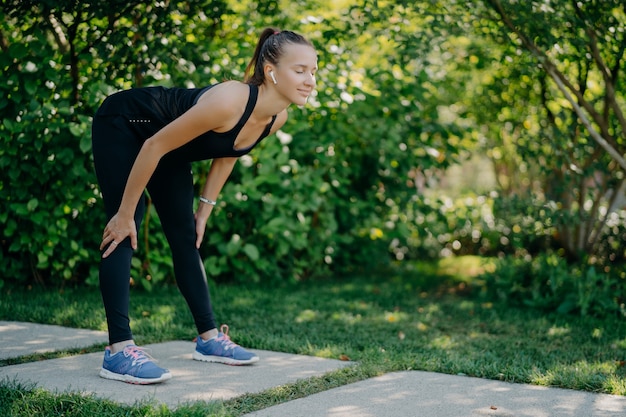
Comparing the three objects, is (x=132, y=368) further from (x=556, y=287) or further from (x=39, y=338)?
(x=556, y=287)

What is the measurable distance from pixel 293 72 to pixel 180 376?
1.28 m

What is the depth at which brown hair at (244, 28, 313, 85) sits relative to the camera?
295cm

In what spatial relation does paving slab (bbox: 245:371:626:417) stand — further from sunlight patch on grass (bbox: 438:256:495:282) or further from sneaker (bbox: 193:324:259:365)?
sunlight patch on grass (bbox: 438:256:495:282)

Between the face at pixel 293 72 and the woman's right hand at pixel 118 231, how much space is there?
78cm

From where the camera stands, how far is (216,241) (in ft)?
18.1

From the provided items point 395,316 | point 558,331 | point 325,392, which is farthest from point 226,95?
point 558,331

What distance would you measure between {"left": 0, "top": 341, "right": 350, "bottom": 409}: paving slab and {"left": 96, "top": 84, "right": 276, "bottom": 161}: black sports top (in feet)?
2.90

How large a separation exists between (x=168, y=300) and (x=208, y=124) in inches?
94.2

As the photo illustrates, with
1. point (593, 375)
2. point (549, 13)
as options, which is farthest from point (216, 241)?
point (593, 375)

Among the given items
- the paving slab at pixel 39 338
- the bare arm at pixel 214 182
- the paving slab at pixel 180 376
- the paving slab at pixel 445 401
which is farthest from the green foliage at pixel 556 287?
the paving slab at pixel 39 338

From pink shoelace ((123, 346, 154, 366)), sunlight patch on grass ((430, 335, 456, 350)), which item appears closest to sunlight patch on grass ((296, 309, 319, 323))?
sunlight patch on grass ((430, 335, 456, 350))

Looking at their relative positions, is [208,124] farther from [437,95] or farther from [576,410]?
[437,95]

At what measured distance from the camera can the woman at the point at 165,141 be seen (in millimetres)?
2777

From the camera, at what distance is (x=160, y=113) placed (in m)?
2.98
